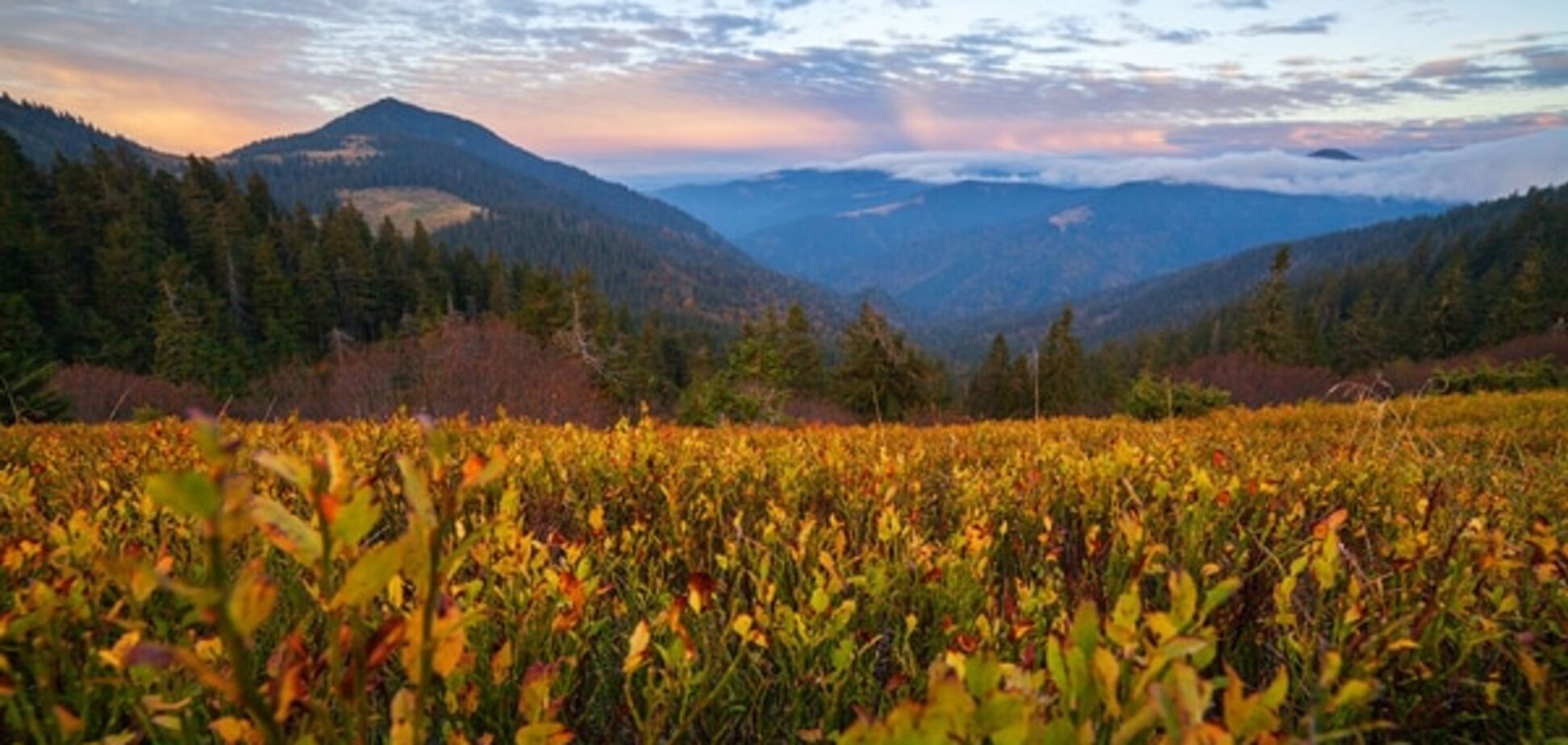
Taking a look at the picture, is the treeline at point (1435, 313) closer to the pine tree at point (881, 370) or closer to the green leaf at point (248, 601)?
the pine tree at point (881, 370)

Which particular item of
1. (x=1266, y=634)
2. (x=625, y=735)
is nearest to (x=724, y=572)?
(x=625, y=735)

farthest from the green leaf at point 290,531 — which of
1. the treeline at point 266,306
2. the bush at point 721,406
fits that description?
the treeline at point 266,306

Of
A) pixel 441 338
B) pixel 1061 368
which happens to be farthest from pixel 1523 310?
pixel 441 338

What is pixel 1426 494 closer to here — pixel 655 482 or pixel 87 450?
pixel 655 482

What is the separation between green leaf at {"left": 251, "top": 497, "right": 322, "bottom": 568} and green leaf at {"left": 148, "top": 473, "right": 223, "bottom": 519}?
11cm

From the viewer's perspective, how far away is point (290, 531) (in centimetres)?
67

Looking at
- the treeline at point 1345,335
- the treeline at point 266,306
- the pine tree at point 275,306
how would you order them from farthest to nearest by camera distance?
the pine tree at point 275,306, the treeline at point 1345,335, the treeline at point 266,306

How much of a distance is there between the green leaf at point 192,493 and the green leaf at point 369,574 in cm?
14

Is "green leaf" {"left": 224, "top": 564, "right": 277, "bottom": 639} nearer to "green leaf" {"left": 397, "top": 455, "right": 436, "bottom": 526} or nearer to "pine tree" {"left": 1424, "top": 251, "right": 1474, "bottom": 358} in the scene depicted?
"green leaf" {"left": 397, "top": 455, "right": 436, "bottom": 526}

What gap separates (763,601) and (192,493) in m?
1.62

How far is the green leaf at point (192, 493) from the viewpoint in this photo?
53 centimetres

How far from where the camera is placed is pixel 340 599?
2.13 feet

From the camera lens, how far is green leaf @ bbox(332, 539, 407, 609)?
2.14ft

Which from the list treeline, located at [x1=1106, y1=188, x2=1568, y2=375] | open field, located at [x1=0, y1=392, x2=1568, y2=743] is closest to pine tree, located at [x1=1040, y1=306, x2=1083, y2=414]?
treeline, located at [x1=1106, y1=188, x2=1568, y2=375]
